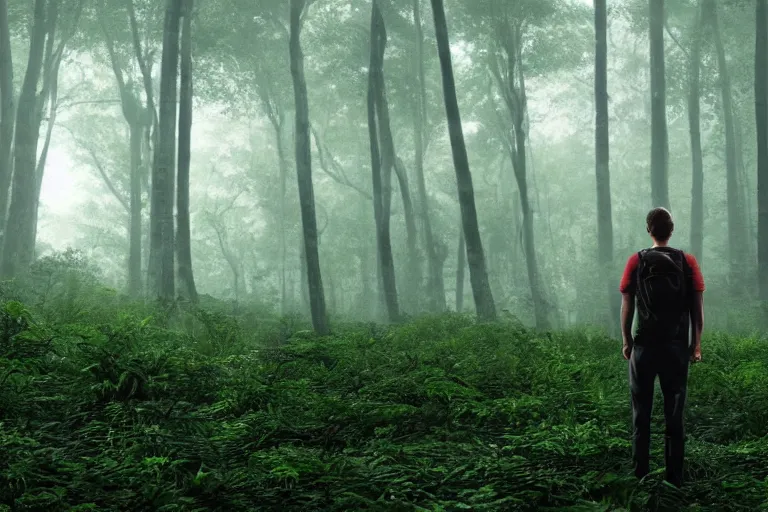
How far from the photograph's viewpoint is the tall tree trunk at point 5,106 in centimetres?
1938

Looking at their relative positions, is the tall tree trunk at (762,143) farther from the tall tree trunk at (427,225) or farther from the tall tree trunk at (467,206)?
the tall tree trunk at (427,225)

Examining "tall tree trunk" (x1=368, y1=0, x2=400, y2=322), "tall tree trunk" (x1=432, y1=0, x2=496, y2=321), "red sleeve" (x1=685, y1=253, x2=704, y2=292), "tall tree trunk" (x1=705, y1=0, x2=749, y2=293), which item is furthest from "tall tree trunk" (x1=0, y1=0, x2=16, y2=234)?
"tall tree trunk" (x1=705, y1=0, x2=749, y2=293)

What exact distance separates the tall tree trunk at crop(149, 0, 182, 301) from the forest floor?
669cm

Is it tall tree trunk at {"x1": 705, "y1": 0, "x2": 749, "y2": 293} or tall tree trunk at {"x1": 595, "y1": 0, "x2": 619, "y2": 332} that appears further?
tall tree trunk at {"x1": 705, "y1": 0, "x2": 749, "y2": 293}

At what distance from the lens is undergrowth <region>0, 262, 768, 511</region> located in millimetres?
4258

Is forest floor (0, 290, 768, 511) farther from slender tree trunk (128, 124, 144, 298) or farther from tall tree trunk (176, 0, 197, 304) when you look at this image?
slender tree trunk (128, 124, 144, 298)

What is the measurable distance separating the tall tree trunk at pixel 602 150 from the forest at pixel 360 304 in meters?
0.10

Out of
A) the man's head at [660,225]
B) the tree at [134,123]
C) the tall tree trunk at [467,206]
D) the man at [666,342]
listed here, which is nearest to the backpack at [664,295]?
the man at [666,342]

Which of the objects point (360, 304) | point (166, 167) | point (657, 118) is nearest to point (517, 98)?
point (657, 118)

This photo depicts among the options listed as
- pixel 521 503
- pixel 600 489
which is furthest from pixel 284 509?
pixel 600 489

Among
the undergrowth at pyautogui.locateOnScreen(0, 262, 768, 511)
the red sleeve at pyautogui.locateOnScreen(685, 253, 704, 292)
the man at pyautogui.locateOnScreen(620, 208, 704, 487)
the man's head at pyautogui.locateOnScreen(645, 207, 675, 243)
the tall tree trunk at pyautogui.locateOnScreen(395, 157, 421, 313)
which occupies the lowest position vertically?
the undergrowth at pyautogui.locateOnScreen(0, 262, 768, 511)

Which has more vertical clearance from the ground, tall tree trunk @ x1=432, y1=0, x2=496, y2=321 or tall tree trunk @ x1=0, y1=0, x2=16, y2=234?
tall tree trunk @ x1=0, y1=0, x2=16, y2=234

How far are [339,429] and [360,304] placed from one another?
2806 cm

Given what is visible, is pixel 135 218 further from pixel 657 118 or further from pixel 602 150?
pixel 657 118
